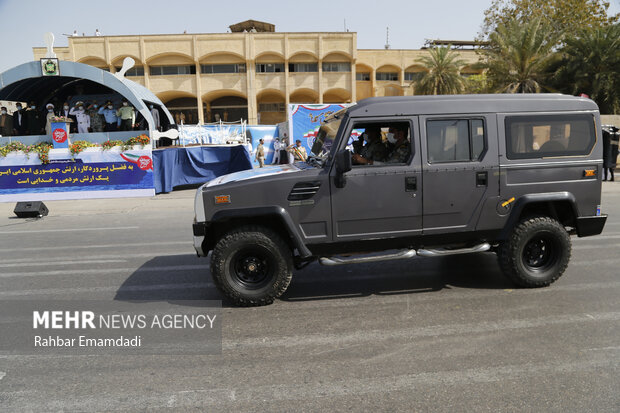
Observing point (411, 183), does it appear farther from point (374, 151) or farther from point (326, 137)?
point (326, 137)

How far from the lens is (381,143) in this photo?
550 cm

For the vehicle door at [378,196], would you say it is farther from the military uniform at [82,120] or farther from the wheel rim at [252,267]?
the military uniform at [82,120]

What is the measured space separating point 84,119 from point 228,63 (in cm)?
3208

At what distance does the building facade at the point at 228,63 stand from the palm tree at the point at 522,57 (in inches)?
807

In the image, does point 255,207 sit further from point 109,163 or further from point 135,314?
point 109,163

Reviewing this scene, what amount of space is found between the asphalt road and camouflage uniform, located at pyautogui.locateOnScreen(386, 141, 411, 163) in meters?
1.61

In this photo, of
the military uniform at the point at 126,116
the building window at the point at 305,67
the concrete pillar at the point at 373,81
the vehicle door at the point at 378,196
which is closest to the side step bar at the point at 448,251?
the vehicle door at the point at 378,196

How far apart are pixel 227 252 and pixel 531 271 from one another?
3.68 meters

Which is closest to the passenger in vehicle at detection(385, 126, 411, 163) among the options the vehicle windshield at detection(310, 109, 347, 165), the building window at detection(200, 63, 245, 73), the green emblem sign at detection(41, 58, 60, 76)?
the vehicle windshield at detection(310, 109, 347, 165)

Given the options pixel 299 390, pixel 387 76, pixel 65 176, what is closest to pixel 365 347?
pixel 299 390

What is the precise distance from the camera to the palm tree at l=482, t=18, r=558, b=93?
27000 millimetres

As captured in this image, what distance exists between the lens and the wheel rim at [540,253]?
555cm

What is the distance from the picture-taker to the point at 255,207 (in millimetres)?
4969

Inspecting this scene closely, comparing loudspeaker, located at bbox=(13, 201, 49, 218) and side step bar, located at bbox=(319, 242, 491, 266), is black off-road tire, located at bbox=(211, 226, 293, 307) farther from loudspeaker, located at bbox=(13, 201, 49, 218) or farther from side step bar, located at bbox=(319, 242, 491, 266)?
loudspeaker, located at bbox=(13, 201, 49, 218)
